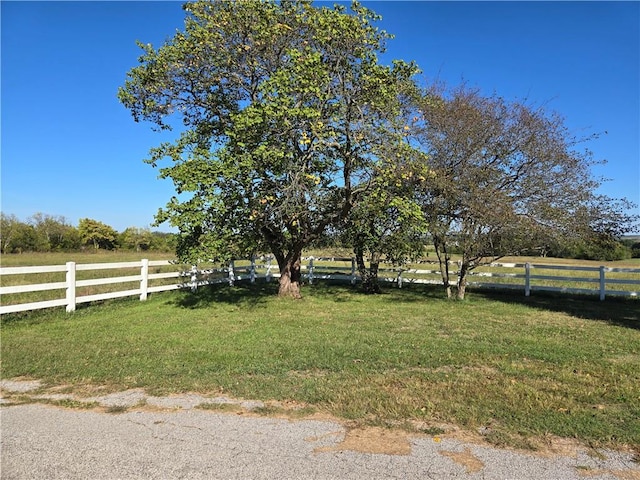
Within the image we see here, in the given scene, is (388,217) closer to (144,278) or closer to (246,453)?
(144,278)

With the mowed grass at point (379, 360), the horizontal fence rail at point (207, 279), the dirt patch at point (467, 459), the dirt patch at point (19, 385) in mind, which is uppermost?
the horizontal fence rail at point (207, 279)

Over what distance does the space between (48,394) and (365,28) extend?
9932mm

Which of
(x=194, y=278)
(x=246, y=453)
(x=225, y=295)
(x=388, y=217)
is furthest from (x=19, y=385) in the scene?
(x=388, y=217)

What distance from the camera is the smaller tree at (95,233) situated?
6144cm

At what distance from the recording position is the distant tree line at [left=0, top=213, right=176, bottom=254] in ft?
168

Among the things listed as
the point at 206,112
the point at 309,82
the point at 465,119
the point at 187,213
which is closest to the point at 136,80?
the point at 206,112

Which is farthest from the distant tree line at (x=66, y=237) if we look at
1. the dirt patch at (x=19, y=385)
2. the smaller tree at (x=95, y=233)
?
the dirt patch at (x=19, y=385)

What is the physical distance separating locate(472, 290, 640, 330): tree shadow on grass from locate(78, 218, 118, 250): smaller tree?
56.9 meters

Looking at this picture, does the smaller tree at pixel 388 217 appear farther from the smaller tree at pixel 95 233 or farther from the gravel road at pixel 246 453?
the smaller tree at pixel 95 233

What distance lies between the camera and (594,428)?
13.6ft

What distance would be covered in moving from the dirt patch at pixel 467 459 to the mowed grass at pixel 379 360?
1.22 ft

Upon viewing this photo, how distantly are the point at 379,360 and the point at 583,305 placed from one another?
9.74 metres

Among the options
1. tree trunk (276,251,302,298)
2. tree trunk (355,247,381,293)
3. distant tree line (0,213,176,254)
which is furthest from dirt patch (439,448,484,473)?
distant tree line (0,213,176,254)

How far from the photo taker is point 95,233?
203ft
